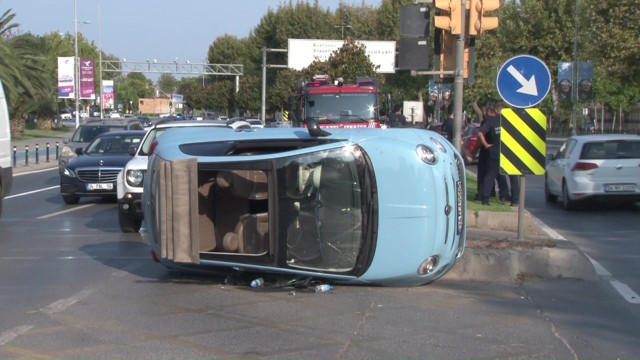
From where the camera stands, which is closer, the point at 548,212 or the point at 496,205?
the point at 496,205

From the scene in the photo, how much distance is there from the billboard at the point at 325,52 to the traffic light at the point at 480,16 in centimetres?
3545

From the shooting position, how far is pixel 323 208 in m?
7.98

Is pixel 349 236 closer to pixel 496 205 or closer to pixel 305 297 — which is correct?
pixel 305 297

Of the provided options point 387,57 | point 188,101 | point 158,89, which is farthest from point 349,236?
point 158,89

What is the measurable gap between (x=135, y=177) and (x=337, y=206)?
606 centimetres

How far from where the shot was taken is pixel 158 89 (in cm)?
18600

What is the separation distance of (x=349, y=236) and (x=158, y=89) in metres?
183

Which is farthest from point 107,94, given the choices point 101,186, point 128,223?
point 128,223

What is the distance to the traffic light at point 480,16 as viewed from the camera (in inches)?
469

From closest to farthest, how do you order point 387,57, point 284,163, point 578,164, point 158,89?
point 284,163 < point 578,164 < point 387,57 < point 158,89

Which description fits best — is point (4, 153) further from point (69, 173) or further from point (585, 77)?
point (585, 77)

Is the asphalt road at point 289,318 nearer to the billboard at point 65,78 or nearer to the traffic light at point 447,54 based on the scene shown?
the traffic light at point 447,54

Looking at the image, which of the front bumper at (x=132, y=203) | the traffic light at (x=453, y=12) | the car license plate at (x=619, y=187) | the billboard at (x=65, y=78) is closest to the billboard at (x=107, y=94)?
the billboard at (x=65, y=78)

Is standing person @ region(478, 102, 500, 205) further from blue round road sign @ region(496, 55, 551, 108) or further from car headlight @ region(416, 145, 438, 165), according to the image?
car headlight @ region(416, 145, 438, 165)
